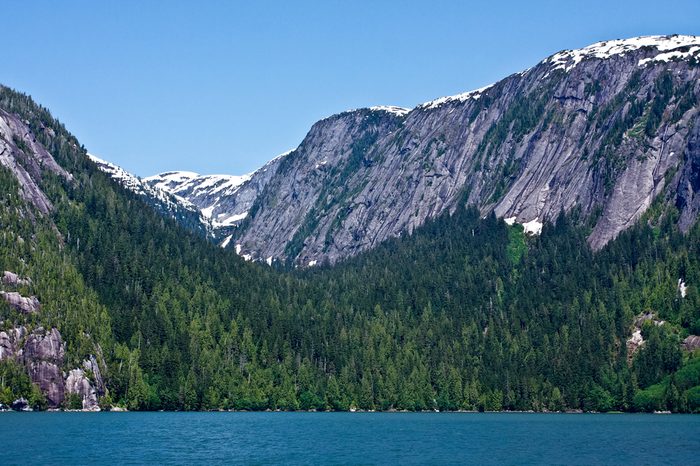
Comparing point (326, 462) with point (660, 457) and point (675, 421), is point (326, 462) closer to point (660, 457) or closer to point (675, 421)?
point (660, 457)

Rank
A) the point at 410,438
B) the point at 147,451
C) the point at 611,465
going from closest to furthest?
the point at 611,465 → the point at 147,451 → the point at 410,438

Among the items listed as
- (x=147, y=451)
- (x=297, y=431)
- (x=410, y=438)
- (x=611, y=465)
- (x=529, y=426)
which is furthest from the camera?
(x=529, y=426)

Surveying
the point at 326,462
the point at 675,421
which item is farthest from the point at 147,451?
the point at 675,421

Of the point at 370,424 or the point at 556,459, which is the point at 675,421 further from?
the point at 556,459

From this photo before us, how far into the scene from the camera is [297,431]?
501 ft

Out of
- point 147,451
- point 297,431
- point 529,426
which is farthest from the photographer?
point 529,426

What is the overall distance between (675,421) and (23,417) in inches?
5073

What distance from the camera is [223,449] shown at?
385 feet

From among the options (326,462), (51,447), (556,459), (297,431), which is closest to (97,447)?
(51,447)

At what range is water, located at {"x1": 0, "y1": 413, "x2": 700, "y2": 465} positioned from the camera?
10681cm

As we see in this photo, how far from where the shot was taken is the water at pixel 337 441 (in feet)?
350

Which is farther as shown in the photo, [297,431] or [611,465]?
[297,431]

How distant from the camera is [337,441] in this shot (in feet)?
435

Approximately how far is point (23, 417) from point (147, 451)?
2855 inches
